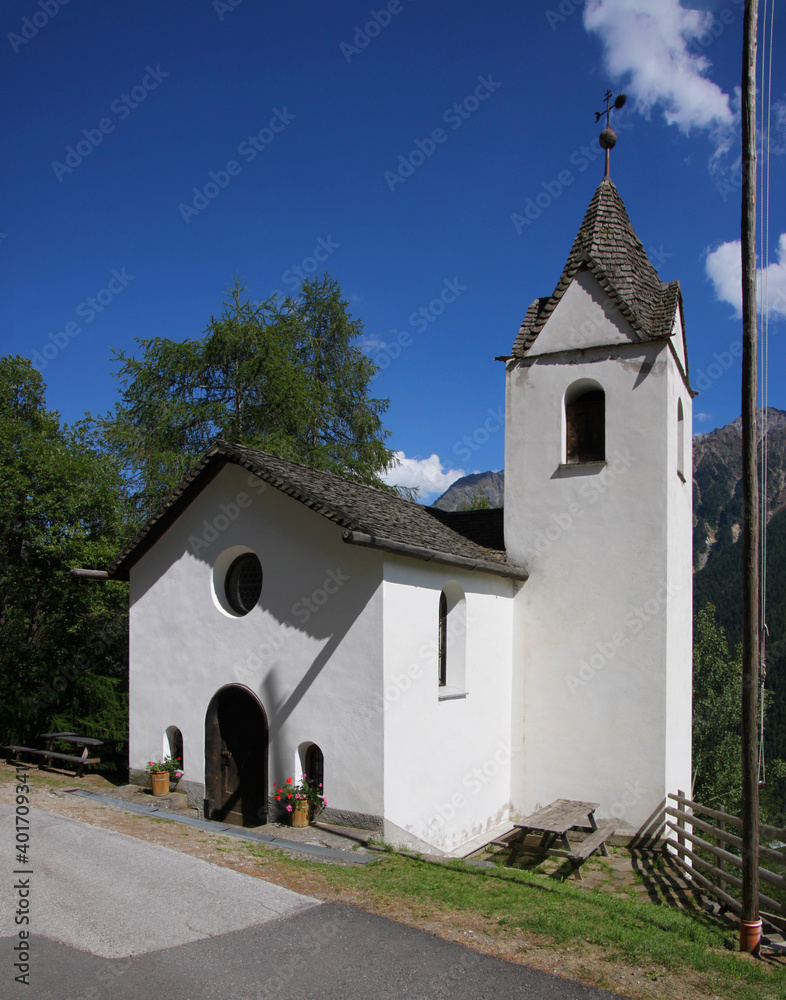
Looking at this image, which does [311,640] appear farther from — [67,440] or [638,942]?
[67,440]

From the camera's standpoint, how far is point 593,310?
13742 mm

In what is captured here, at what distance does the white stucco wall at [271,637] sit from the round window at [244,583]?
0.21m

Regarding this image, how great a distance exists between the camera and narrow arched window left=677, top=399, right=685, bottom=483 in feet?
47.0

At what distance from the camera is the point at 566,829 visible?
10242mm

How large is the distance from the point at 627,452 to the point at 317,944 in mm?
9651

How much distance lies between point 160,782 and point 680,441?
11.5 meters

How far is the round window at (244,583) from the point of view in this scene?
457 inches

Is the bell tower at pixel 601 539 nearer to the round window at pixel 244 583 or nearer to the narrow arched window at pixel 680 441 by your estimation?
the narrow arched window at pixel 680 441

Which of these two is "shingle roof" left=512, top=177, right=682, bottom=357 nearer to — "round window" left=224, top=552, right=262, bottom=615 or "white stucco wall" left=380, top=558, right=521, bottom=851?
"white stucco wall" left=380, top=558, right=521, bottom=851

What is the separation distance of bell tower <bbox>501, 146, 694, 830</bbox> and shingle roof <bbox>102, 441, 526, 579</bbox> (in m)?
1.26
